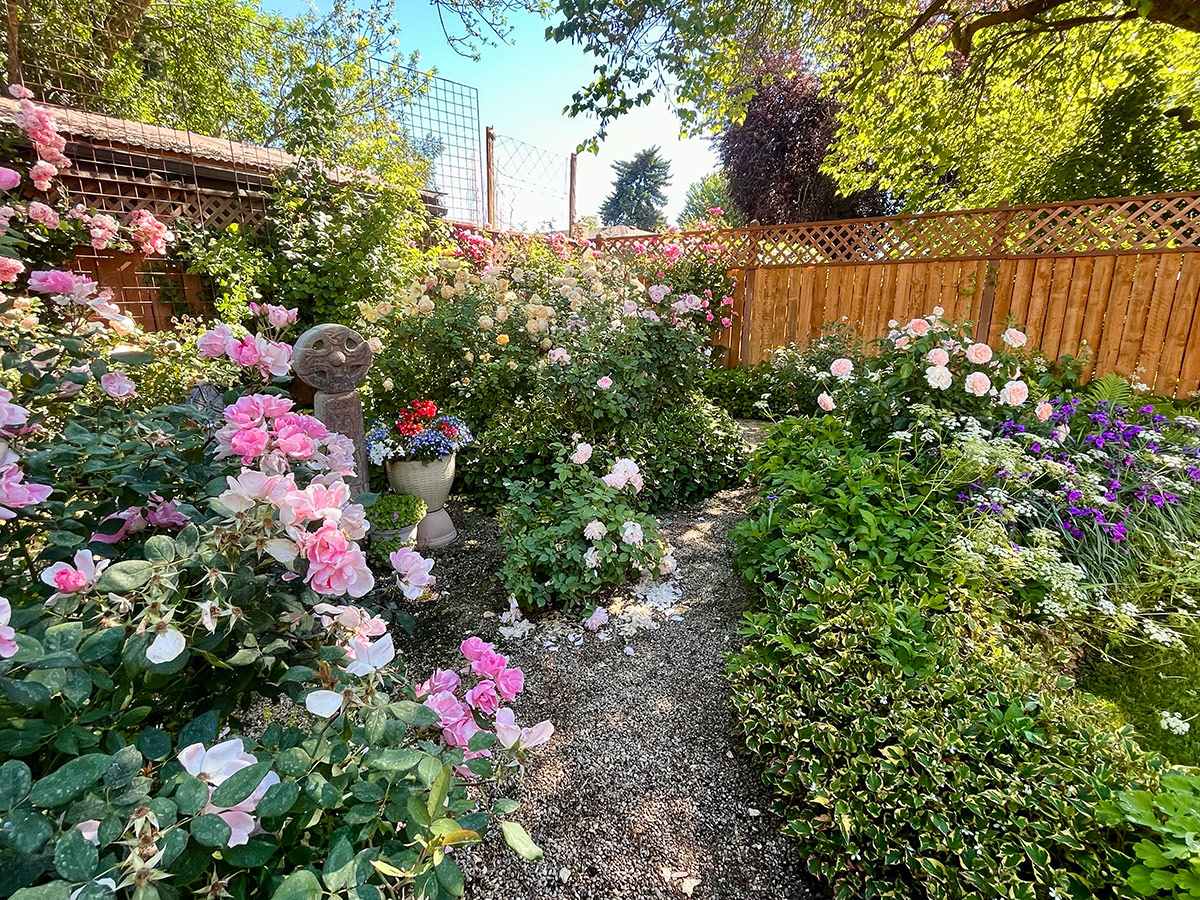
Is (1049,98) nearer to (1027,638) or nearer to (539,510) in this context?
(1027,638)

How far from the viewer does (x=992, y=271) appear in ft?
15.7

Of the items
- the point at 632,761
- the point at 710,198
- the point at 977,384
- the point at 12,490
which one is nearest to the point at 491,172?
the point at 977,384

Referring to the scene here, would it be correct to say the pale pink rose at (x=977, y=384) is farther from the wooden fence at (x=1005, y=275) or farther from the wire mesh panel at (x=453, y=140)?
the wire mesh panel at (x=453, y=140)

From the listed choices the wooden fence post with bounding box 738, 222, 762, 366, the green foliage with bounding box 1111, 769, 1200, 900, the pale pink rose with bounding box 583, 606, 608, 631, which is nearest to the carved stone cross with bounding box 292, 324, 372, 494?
the pale pink rose with bounding box 583, 606, 608, 631

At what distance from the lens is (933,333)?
3266 millimetres

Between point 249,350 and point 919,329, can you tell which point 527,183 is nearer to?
point 919,329

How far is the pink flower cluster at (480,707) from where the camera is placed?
0.89 metres

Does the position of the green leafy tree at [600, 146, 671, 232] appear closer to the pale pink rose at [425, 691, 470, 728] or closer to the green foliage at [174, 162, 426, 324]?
the green foliage at [174, 162, 426, 324]

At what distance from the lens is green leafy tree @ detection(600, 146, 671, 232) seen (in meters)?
33.1

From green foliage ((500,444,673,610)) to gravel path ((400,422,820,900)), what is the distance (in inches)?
5.8

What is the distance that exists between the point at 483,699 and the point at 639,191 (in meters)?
36.5

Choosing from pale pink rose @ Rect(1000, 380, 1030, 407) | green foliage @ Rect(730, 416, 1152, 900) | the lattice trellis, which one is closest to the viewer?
green foliage @ Rect(730, 416, 1152, 900)

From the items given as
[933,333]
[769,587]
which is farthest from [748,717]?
[933,333]

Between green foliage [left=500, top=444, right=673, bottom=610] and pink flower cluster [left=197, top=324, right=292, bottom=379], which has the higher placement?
pink flower cluster [left=197, top=324, right=292, bottom=379]
